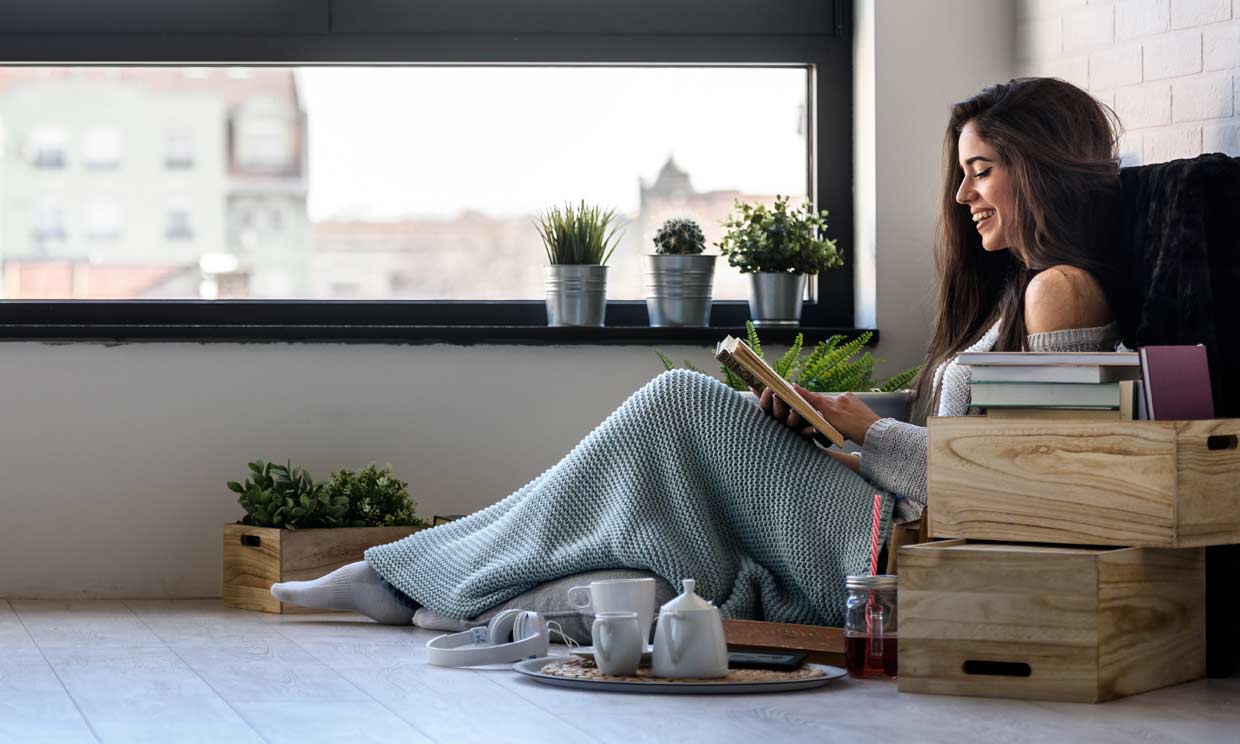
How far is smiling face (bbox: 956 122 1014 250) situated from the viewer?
287 cm

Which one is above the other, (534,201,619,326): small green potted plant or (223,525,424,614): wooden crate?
(534,201,619,326): small green potted plant

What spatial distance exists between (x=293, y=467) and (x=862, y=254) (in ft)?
4.68

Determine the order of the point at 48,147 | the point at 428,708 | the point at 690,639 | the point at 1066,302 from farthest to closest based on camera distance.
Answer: the point at 48,147
the point at 1066,302
the point at 690,639
the point at 428,708

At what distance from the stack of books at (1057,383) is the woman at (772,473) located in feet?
1.02

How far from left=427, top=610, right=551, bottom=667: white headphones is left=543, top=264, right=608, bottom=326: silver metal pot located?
1.19m

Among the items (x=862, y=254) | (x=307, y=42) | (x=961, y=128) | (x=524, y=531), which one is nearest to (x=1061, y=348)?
(x=961, y=128)

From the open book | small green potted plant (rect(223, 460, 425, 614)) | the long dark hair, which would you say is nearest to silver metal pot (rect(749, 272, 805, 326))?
the long dark hair

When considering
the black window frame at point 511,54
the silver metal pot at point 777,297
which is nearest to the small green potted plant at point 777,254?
the silver metal pot at point 777,297

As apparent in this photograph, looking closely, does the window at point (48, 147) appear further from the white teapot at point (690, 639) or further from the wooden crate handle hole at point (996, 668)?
the wooden crate handle hole at point (996, 668)

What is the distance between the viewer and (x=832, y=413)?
9.02ft

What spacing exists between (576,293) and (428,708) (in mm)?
1714

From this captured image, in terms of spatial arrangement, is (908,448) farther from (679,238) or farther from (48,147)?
(48,147)

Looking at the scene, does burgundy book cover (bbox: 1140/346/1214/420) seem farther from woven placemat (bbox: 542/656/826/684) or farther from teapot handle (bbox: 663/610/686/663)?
teapot handle (bbox: 663/610/686/663)

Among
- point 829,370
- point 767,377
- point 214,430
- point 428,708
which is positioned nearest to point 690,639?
point 428,708
